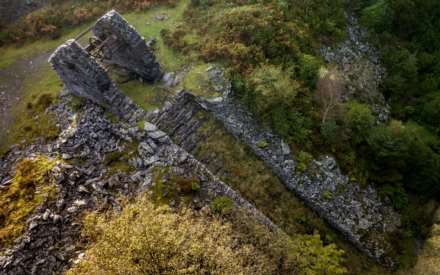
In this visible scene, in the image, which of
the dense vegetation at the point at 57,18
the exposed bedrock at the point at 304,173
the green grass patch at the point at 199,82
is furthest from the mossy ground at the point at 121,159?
the dense vegetation at the point at 57,18

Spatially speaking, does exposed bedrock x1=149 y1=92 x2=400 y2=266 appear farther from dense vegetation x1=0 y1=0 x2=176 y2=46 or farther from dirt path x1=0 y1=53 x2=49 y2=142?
dense vegetation x1=0 y1=0 x2=176 y2=46

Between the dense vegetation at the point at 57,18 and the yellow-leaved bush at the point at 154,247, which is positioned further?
the dense vegetation at the point at 57,18

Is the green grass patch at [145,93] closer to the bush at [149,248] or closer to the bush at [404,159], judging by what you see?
the bush at [149,248]

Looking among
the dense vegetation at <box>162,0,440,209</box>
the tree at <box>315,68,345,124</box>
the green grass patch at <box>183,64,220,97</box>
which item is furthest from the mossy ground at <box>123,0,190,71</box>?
the tree at <box>315,68,345,124</box>

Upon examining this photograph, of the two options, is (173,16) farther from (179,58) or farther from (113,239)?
(113,239)

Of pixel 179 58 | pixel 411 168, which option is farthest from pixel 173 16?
pixel 411 168

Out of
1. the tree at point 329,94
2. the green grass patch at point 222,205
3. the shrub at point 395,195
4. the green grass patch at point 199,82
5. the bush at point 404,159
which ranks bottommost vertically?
the shrub at point 395,195
